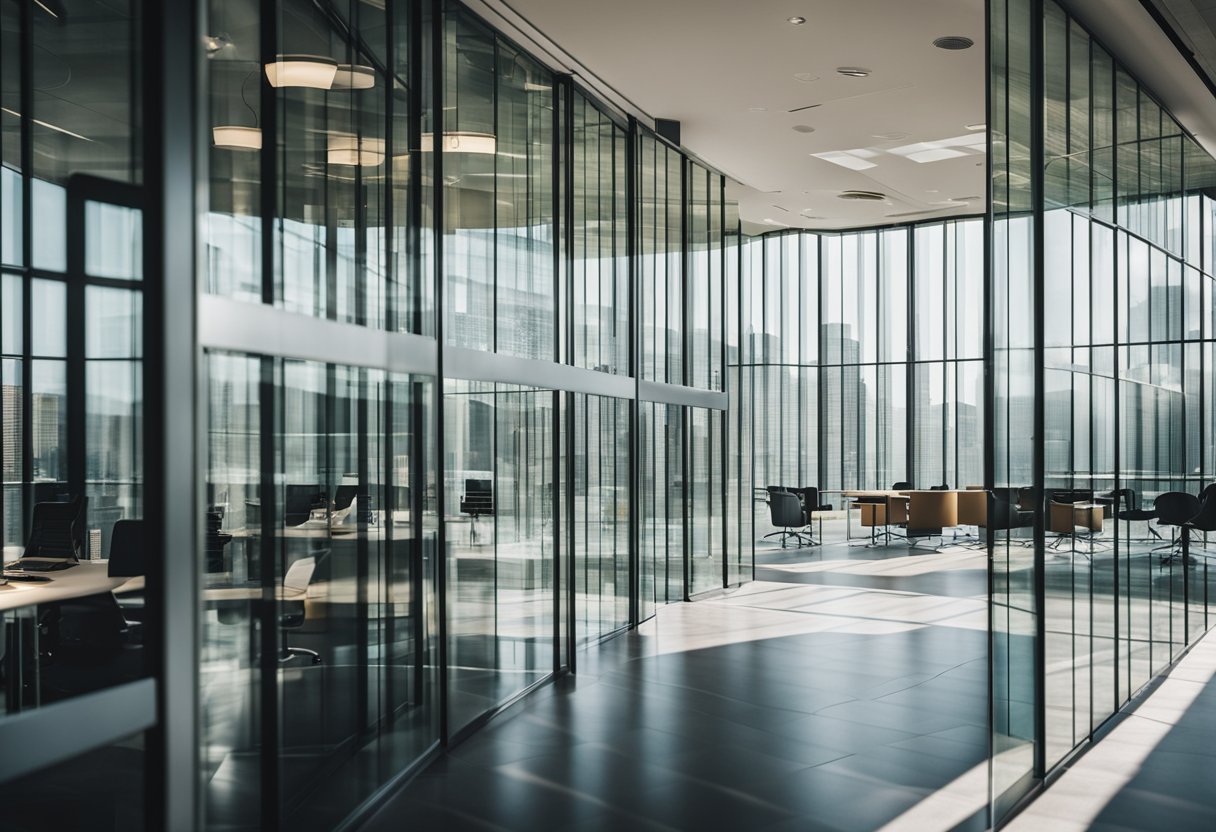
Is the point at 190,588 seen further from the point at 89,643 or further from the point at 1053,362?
the point at 1053,362

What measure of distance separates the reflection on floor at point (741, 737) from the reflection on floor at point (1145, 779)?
0.44 meters

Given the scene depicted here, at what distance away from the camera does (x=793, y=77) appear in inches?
368

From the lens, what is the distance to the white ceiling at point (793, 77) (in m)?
7.74

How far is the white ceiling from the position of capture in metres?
7.74

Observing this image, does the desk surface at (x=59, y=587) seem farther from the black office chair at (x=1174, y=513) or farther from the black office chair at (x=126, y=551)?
the black office chair at (x=1174, y=513)

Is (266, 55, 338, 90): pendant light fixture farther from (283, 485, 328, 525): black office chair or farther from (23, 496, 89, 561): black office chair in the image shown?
(23, 496, 89, 561): black office chair

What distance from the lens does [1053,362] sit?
6379mm

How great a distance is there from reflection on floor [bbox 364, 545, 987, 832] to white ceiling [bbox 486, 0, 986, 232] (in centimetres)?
493

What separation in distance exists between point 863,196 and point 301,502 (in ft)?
40.1

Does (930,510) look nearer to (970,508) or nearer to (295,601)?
(970,508)

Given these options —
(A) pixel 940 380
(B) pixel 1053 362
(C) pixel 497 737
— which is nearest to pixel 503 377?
(C) pixel 497 737

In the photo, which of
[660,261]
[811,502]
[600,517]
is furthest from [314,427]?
[811,502]

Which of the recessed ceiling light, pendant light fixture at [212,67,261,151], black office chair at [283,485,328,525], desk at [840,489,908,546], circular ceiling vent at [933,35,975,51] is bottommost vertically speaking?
desk at [840,489,908,546]

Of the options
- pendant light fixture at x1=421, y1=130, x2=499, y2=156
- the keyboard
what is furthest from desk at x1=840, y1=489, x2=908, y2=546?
the keyboard
